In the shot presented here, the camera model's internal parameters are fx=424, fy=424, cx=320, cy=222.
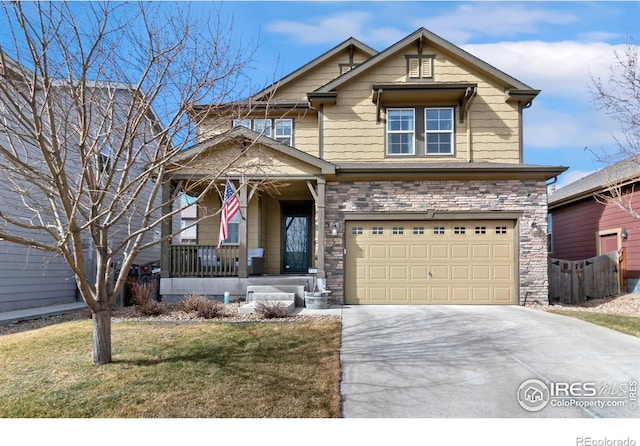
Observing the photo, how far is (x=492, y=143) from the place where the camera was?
1306 cm

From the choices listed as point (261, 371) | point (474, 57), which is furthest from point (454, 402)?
point (474, 57)

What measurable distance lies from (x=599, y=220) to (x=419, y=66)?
9548 mm

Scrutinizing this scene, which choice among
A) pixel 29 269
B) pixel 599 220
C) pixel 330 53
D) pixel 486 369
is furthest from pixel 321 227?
pixel 599 220

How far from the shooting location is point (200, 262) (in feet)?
40.3

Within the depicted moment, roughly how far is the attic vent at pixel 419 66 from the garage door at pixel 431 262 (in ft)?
16.1

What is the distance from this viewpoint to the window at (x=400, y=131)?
43.3ft

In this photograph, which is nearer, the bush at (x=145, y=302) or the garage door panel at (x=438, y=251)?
the bush at (x=145, y=302)

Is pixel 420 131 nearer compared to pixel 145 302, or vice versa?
pixel 145 302

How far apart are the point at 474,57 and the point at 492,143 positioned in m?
2.74

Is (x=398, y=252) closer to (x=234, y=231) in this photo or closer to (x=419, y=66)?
(x=234, y=231)

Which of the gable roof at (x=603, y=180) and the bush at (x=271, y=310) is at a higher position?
the gable roof at (x=603, y=180)

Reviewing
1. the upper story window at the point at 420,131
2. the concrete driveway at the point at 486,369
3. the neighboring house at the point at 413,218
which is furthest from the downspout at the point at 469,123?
the concrete driveway at the point at 486,369

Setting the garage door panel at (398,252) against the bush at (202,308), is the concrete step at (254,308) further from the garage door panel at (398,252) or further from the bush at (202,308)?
the garage door panel at (398,252)
